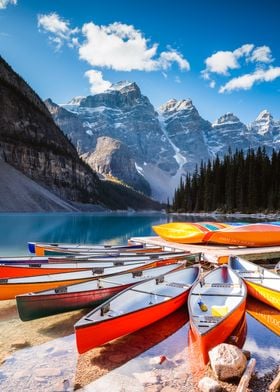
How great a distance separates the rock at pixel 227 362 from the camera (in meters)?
6.46

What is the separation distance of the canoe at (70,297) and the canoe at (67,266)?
2057mm

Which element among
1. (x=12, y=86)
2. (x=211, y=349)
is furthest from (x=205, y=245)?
(x=12, y=86)

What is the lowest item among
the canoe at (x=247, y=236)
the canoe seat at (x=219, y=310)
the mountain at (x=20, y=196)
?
the canoe seat at (x=219, y=310)

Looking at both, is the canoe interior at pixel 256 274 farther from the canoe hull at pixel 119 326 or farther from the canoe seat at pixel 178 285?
the canoe hull at pixel 119 326

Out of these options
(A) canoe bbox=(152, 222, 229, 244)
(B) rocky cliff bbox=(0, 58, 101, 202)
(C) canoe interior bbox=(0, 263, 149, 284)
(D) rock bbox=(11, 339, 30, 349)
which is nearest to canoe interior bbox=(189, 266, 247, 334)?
(C) canoe interior bbox=(0, 263, 149, 284)

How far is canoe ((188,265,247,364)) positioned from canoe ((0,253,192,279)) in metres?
4.01

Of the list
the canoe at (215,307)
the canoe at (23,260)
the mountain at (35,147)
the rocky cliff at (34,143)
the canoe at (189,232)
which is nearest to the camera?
the canoe at (215,307)

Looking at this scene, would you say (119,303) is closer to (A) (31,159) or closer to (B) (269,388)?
(B) (269,388)

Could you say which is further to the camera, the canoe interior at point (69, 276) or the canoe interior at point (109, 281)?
the canoe interior at point (69, 276)

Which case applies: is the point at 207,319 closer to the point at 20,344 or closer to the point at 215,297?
the point at 215,297

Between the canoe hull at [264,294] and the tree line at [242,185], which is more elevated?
→ the tree line at [242,185]

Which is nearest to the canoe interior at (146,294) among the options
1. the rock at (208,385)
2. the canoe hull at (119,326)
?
the canoe hull at (119,326)

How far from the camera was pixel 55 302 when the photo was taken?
9.43 m

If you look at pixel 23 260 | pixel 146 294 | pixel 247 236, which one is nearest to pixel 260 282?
pixel 146 294
